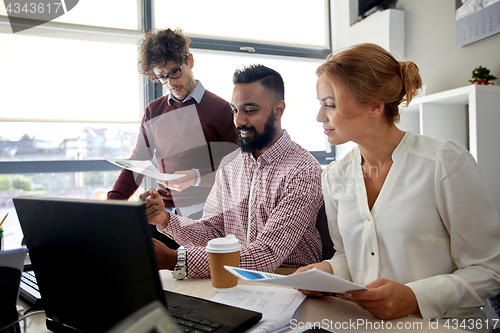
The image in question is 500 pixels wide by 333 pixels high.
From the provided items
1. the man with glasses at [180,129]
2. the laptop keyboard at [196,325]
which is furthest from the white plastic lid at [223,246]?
the man with glasses at [180,129]

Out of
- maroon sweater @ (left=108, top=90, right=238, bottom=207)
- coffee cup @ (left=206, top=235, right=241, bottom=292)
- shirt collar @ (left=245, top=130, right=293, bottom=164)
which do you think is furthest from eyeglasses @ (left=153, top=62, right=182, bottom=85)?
coffee cup @ (left=206, top=235, right=241, bottom=292)

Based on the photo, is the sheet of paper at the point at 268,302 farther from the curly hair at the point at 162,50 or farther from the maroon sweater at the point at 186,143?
the curly hair at the point at 162,50

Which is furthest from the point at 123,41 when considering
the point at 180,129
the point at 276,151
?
the point at 276,151

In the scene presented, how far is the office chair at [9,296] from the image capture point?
0.67m

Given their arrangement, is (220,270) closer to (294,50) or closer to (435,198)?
(435,198)

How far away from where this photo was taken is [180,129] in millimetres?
2375

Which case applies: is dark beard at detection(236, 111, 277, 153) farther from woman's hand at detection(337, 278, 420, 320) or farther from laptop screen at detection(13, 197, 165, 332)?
laptop screen at detection(13, 197, 165, 332)

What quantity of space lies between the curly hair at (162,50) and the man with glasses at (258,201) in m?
0.63

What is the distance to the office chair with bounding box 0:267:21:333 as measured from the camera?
671mm

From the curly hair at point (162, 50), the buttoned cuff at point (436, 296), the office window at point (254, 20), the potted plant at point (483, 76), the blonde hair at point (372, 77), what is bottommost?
the buttoned cuff at point (436, 296)

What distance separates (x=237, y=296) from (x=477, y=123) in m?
1.68

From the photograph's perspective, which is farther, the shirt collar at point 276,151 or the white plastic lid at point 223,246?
the shirt collar at point 276,151

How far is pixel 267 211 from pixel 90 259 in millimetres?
911

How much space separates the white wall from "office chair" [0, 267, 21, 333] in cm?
250
